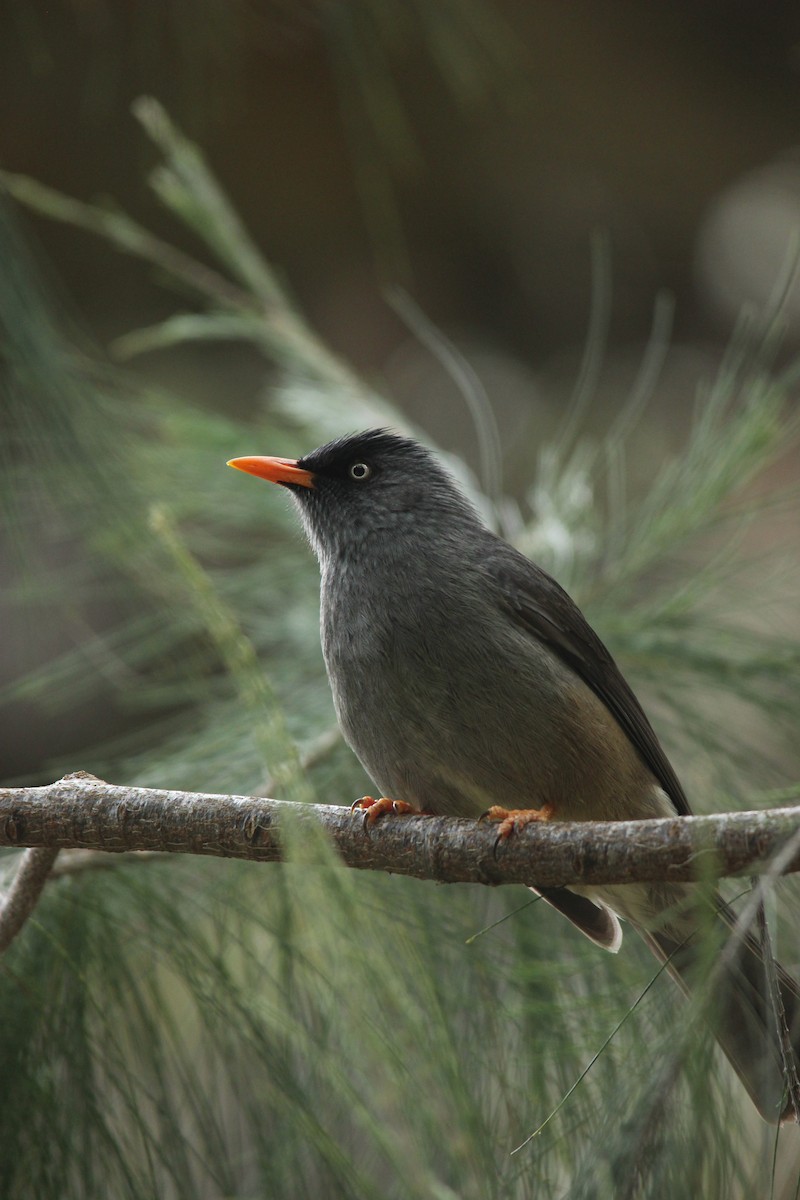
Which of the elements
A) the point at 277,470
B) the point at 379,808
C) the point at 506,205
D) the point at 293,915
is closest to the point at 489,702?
the point at 379,808

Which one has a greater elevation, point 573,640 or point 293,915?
point 573,640

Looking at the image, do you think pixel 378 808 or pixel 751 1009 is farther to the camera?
pixel 378 808

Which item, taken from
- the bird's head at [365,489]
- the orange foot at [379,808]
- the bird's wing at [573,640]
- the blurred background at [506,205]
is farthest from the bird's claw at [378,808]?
the blurred background at [506,205]

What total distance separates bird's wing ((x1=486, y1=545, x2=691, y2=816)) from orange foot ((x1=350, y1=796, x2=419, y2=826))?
645 mm

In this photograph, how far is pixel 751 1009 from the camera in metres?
2.06

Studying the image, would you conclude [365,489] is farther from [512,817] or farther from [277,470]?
[512,817]

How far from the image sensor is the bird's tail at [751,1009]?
1634 mm

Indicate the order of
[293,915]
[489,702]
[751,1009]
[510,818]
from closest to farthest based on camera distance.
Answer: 1. [751,1009]
2. [510,818]
3. [293,915]
4. [489,702]

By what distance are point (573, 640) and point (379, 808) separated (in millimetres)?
902

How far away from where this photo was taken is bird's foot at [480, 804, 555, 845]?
247 cm

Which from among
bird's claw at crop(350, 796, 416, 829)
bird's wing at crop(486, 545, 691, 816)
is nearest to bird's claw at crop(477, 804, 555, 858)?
bird's claw at crop(350, 796, 416, 829)

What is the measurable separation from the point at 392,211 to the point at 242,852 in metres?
6.99

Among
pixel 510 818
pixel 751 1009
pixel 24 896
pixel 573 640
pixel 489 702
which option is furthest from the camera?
pixel 573 640

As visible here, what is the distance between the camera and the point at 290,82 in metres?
7.46
